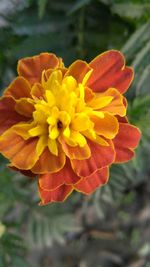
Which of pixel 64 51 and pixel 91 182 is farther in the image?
pixel 64 51

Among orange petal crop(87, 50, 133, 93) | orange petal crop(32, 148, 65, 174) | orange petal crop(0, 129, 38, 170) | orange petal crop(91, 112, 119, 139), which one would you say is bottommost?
orange petal crop(32, 148, 65, 174)

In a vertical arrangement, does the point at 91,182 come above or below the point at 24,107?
below

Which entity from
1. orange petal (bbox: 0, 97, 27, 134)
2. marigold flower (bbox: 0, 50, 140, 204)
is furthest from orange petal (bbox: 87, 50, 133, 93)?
orange petal (bbox: 0, 97, 27, 134)

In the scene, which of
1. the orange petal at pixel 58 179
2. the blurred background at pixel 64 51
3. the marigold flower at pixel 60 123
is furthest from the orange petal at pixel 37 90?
Result: the blurred background at pixel 64 51

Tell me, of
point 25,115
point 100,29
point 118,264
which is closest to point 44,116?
point 25,115

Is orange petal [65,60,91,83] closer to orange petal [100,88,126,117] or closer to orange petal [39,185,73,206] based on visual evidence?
orange petal [100,88,126,117]

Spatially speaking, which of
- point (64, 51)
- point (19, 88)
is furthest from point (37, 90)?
point (64, 51)

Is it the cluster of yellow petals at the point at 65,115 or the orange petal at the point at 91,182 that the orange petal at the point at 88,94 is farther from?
the orange petal at the point at 91,182

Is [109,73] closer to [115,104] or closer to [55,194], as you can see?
[115,104]
